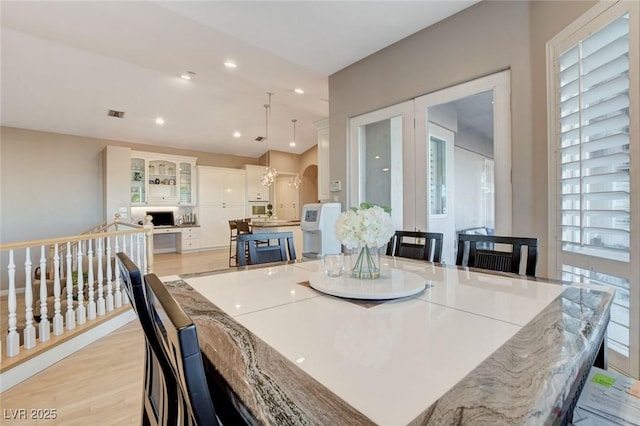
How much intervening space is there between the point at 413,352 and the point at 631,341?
144 centimetres

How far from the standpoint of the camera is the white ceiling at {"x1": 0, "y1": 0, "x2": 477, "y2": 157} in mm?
2604

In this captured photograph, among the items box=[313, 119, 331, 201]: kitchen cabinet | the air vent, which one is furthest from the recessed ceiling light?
the air vent

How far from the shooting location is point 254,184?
851 cm

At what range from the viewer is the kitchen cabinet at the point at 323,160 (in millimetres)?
4094

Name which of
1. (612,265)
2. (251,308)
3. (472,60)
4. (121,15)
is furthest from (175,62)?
(612,265)

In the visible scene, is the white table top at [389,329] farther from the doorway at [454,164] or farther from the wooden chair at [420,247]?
the doorway at [454,164]

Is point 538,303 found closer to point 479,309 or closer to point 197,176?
point 479,309

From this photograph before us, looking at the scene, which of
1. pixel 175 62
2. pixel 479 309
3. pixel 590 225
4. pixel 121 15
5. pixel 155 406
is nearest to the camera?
pixel 479 309

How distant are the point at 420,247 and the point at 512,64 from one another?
155cm

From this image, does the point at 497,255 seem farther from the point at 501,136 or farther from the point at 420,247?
the point at 501,136

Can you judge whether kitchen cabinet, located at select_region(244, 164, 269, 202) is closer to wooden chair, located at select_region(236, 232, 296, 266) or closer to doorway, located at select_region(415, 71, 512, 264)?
doorway, located at select_region(415, 71, 512, 264)

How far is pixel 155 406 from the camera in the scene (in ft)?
3.60

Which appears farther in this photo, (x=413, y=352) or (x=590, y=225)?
(x=590, y=225)

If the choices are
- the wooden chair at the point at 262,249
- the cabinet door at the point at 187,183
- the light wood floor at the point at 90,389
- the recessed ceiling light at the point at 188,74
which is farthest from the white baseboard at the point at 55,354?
the cabinet door at the point at 187,183
